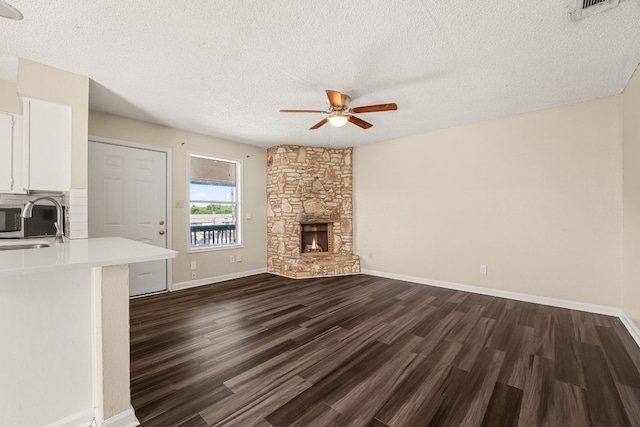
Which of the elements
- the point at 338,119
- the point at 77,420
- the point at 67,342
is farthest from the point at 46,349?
the point at 338,119

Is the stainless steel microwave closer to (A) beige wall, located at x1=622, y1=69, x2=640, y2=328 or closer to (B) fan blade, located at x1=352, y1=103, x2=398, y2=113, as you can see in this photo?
(B) fan blade, located at x1=352, y1=103, x2=398, y2=113

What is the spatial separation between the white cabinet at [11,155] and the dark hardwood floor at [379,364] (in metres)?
1.70

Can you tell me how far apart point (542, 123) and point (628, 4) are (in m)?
1.96

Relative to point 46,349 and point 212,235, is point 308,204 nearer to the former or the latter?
point 212,235

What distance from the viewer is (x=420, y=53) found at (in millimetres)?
2275

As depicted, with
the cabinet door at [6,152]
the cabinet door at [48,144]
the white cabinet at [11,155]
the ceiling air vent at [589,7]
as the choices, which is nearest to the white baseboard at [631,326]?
the ceiling air vent at [589,7]

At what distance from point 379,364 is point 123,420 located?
1.68 metres

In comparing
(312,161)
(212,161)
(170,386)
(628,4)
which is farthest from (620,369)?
(212,161)

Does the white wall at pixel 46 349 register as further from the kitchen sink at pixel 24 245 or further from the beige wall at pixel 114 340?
the kitchen sink at pixel 24 245

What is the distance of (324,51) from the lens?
2240 millimetres

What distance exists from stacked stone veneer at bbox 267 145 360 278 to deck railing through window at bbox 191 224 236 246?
76cm

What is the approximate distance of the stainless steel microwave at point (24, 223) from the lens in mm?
2605

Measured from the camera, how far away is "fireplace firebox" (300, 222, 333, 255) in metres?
5.45

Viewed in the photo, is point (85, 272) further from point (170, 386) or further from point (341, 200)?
point (341, 200)
